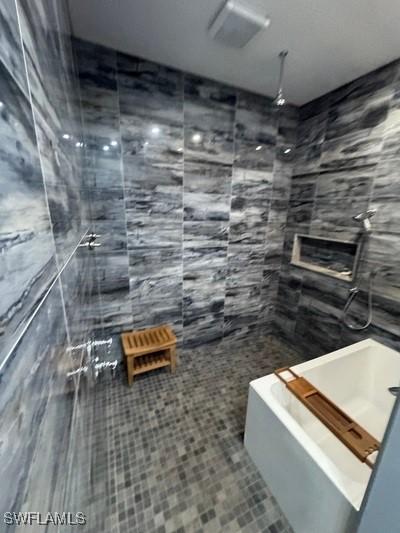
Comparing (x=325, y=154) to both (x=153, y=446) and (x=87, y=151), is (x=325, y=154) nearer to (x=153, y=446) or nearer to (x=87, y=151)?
(x=87, y=151)

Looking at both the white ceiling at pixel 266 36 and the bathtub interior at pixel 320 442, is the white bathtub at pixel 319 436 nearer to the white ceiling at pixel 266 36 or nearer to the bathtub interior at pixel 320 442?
the bathtub interior at pixel 320 442

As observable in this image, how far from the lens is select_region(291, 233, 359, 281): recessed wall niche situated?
1856 millimetres

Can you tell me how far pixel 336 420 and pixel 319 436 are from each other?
43 centimetres

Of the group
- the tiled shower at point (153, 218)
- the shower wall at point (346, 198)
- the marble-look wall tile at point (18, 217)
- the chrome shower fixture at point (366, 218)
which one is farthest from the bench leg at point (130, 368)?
the chrome shower fixture at point (366, 218)

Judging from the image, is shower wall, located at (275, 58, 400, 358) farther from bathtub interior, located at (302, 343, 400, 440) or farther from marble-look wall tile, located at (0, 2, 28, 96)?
marble-look wall tile, located at (0, 2, 28, 96)

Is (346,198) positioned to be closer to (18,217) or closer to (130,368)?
(18,217)

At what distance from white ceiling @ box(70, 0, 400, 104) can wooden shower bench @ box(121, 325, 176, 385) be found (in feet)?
6.89

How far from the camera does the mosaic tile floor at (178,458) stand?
1.06 metres

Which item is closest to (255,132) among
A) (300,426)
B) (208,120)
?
(208,120)

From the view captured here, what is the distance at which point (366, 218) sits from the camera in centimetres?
164

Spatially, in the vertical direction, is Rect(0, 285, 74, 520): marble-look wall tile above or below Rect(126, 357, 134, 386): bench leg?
above

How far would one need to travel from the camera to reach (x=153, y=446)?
1370 mm

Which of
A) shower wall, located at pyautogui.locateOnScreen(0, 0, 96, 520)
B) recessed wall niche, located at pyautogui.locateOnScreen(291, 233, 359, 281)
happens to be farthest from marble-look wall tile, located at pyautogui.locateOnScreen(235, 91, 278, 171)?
shower wall, located at pyautogui.locateOnScreen(0, 0, 96, 520)

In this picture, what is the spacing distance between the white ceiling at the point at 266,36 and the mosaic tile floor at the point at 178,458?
7.52ft
